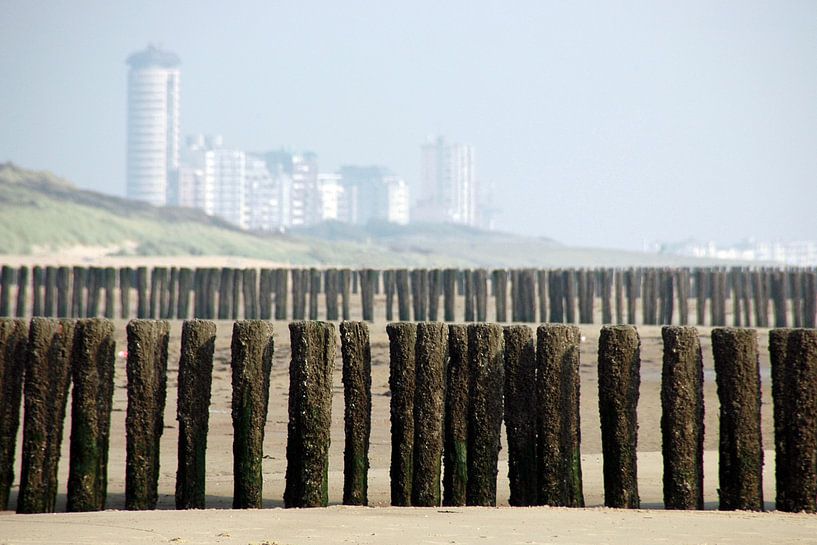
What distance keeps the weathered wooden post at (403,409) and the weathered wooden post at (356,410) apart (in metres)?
0.17

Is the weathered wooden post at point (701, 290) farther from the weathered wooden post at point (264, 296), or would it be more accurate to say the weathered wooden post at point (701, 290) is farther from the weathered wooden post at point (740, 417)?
the weathered wooden post at point (740, 417)

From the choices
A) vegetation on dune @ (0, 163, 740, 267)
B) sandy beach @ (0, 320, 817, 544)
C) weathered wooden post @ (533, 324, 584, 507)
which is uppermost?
vegetation on dune @ (0, 163, 740, 267)

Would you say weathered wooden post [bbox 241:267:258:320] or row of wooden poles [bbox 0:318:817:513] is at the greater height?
weathered wooden post [bbox 241:267:258:320]

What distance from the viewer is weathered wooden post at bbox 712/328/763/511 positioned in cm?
789

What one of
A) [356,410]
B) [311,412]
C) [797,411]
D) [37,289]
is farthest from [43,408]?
[37,289]

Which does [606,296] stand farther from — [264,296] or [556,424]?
[556,424]

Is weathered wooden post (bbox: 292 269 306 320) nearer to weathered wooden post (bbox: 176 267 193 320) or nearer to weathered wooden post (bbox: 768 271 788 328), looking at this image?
weathered wooden post (bbox: 176 267 193 320)

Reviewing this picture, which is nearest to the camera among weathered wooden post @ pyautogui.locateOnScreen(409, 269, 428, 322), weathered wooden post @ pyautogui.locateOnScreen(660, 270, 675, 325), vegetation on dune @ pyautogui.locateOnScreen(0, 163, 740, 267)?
weathered wooden post @ pyautogui.locateOnScreen(409, 269, 428, 322)

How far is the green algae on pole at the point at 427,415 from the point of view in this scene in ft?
26.5

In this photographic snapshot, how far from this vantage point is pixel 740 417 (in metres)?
7.89

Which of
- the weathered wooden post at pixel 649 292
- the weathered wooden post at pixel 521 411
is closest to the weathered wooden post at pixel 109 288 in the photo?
the weathered wooden post at pixel 649 292

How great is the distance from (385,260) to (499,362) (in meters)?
80.4

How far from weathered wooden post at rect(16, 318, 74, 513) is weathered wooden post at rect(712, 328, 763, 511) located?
13.7ft

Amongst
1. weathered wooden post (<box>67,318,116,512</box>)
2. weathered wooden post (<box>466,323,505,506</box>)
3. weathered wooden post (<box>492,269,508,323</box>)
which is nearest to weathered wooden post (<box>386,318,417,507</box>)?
weathered wooden post (<box>466,323,505,506</box>)
